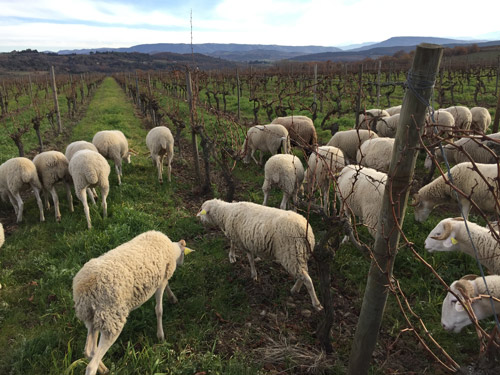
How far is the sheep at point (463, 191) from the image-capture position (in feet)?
17.0

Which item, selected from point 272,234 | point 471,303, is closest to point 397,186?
point 471,303

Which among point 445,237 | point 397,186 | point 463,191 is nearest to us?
point 397,186

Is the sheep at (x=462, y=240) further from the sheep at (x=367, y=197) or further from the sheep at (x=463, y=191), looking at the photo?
the sheep at (x=463, y=191)

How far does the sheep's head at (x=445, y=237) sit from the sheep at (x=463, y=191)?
1.22m

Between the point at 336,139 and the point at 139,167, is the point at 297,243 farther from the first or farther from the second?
the point at 139,167

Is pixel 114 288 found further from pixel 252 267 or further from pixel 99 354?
pixel 252 267

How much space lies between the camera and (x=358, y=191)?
5121 mm

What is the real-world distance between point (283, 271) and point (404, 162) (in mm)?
3342

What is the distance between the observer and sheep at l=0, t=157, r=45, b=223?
6.02 metres

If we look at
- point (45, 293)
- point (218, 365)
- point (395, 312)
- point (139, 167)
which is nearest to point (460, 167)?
point (395, 312)

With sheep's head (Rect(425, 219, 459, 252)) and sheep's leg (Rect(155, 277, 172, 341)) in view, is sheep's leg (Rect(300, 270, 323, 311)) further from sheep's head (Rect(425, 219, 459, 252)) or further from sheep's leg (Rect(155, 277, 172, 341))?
sheep's head (Rect(425, 219, 459, 252))

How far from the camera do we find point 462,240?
163 inches

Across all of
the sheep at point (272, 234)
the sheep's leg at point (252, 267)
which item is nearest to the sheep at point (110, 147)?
the sheep at point (272, 234)

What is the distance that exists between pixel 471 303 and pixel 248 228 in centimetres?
270
